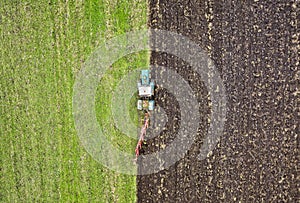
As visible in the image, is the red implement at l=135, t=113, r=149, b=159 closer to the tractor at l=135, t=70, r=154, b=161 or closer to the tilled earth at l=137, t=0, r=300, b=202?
the tractor at l=135, t=70, r=154, b=161

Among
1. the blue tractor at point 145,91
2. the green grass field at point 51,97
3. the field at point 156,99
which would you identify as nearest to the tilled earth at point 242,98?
the field at point 156,99

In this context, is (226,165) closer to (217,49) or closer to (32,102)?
(217,49)

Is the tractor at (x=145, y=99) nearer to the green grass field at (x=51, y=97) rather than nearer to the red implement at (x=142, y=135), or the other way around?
the red implement at (x=142, y=135)

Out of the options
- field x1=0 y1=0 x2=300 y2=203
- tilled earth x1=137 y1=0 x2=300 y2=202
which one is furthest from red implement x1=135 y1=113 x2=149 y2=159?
tilled earth x1=137 y1=0 x2=300 y2=202

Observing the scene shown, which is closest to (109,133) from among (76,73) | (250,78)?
(76,73)

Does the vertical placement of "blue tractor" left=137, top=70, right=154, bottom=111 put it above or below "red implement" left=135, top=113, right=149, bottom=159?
above

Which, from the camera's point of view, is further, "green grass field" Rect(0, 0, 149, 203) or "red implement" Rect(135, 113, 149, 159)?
"green grass field" Rect(0, 0, 149, 203)

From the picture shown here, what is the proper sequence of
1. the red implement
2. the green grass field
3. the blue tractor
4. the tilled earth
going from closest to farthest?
the tilled earth
the blue tractor
the red implement
the green grass field
